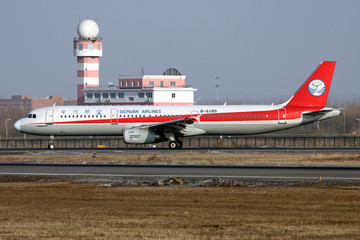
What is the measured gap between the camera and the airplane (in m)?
52.8

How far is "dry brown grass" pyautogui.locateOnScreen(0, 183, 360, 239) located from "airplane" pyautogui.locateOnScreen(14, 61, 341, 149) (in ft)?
87.7

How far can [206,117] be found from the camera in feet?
174

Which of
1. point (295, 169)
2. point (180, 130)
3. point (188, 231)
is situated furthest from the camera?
point (180, 130)

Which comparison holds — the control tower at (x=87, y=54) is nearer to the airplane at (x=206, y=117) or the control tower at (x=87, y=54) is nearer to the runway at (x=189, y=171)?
the airplane at (x=206, y=117)

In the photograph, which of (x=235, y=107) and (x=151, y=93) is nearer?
(x=235, y=107)

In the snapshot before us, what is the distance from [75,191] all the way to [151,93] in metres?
94.4

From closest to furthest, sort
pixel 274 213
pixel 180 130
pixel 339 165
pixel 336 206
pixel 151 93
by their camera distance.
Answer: pixel 274 213 → pixel 336 206 → pixel 339 165 → pixel 180 130 → pixel 151 93

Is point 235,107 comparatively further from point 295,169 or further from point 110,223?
point 110,223

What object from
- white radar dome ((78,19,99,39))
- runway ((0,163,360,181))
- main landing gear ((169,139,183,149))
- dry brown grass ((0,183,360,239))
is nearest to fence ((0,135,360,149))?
main landing gear ((169,139,183,149))

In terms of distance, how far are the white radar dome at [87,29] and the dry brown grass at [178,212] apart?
10714 cm

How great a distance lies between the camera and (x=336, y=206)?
20.7 meters

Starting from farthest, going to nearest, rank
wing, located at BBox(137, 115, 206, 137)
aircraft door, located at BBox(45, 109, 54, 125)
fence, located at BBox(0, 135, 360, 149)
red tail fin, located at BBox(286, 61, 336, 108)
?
fence, located at BBox(0, 135, 360, 149)
aircraft door, located at BBox(45, 109, 54, 125)
red tail fin, located at BBox(286, 61, 336, 108)
wing, located at BBox(137, 115, 206, 137)

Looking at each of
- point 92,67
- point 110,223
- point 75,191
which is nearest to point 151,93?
point 92,67

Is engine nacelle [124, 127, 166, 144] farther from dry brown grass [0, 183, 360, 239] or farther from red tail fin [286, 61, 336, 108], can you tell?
dry brown grass [0, 183, 360, 239]
